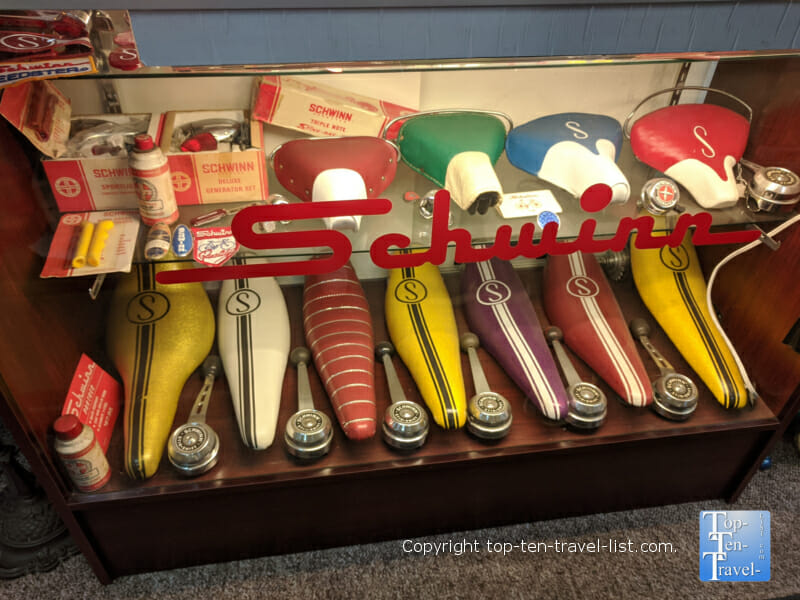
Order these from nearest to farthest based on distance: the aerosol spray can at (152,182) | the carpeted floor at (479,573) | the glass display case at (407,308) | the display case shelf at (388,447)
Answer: the aerosol spray can at (152,182) → the glass display case at (407,308) → the display case shelf at (388,447) → the carpeted floor at (479,573)

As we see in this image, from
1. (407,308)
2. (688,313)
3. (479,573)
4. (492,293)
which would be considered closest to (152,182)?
(407,308)

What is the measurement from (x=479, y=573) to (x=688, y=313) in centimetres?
77

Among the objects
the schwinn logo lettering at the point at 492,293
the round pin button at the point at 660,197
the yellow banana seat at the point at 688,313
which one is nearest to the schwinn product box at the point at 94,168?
the schwinn logo lettering at the point at 492,293

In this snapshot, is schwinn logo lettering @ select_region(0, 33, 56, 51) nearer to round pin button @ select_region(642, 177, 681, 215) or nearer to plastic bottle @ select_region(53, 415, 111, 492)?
plastic bottle @ select_region(53, 415, 111, 492)

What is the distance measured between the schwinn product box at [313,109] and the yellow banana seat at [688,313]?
0.72 meters

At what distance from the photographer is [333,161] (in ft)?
3.62

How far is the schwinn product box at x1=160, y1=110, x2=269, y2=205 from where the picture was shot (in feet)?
3.43

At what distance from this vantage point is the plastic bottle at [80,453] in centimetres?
103

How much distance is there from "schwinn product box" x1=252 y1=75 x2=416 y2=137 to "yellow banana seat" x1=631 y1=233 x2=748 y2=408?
0.72m

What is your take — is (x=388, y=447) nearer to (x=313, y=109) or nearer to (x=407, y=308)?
(x=407, y=308)

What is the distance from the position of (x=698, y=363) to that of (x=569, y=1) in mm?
914

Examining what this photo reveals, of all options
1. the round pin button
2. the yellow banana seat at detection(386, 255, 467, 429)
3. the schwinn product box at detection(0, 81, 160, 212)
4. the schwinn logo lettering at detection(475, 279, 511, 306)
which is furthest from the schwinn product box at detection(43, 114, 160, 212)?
the round pin button

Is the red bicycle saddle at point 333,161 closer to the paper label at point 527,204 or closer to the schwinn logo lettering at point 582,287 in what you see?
the paper label at point 527,204

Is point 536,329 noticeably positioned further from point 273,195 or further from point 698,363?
point 273,195
